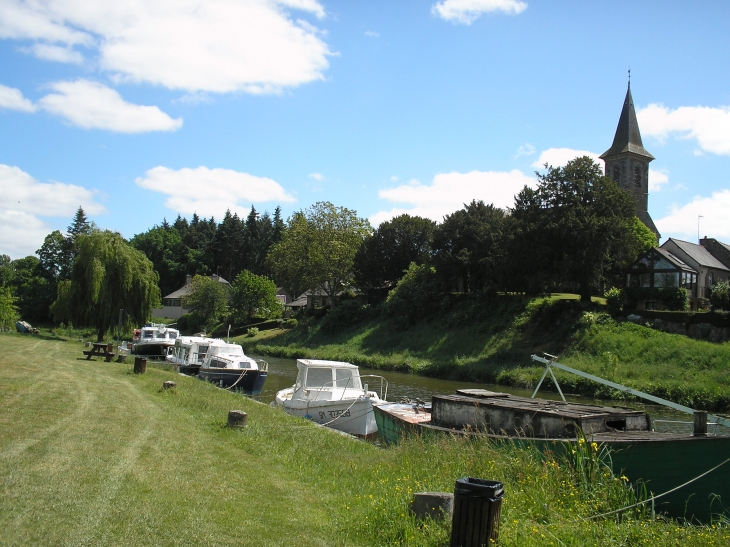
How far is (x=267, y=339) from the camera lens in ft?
224

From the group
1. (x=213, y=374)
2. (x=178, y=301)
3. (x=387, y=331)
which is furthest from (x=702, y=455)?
(x=178, y=301)

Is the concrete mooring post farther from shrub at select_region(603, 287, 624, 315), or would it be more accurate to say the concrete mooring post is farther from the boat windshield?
shrub at select_region(603, 287, 624, 315)

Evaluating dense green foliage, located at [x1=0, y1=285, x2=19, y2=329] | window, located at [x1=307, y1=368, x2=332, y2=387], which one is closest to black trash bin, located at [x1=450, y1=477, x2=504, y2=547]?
window, located at [x1=307, y1=368, x2=332, y2=387]

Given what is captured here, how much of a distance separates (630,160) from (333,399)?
235ft

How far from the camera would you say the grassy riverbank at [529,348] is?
3244 centimetres

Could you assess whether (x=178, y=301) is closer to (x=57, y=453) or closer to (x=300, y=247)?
(x=300, y=247)

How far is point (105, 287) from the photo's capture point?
135ft

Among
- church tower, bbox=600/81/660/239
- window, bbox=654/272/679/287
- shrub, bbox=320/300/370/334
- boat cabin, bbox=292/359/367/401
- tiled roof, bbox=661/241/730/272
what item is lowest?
boat cabin, bbox=292/359/367/401

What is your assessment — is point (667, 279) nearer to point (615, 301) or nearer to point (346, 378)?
point (615, 301)

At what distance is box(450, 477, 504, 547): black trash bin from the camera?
689 centimetres

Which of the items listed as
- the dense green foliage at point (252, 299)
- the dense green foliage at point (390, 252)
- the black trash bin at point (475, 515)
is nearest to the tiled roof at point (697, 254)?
the dense green foliage at point (390, 252)

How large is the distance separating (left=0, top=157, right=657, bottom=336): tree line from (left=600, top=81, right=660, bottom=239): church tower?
1770 centimetres

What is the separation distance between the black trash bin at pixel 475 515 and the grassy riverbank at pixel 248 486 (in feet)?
1.42

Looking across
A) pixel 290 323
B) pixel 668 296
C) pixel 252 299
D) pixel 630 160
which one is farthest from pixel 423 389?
A: pixel 630 160
